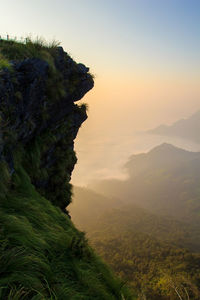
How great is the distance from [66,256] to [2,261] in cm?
141

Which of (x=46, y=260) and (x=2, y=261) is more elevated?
(x=46, y=260)

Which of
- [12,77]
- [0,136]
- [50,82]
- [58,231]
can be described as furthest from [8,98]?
[58,231]

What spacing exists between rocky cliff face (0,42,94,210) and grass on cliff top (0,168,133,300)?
2133mm

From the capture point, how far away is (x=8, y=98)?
19.2 ft

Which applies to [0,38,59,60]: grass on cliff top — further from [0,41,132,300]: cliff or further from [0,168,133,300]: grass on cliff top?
[0,168,133,300]: grass on cliff top

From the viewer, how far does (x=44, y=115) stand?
28.0 ft

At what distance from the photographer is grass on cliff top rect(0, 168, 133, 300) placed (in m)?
2.42

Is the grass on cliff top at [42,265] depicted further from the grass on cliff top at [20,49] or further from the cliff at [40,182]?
the grass on cliff top at [20,49]

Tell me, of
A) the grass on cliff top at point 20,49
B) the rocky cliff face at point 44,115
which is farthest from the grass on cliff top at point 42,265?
the grass on cliff top at point 20,49

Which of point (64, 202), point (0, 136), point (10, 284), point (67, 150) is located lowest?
point (10, 284)

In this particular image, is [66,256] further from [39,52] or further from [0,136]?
[39,52]

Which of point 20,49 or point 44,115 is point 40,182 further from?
point 20,49

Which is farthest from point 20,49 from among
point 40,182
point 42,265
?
point 42,265

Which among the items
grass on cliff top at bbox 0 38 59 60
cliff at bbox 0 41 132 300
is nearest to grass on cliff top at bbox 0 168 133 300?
cliff at bbox 0 41 132 300
